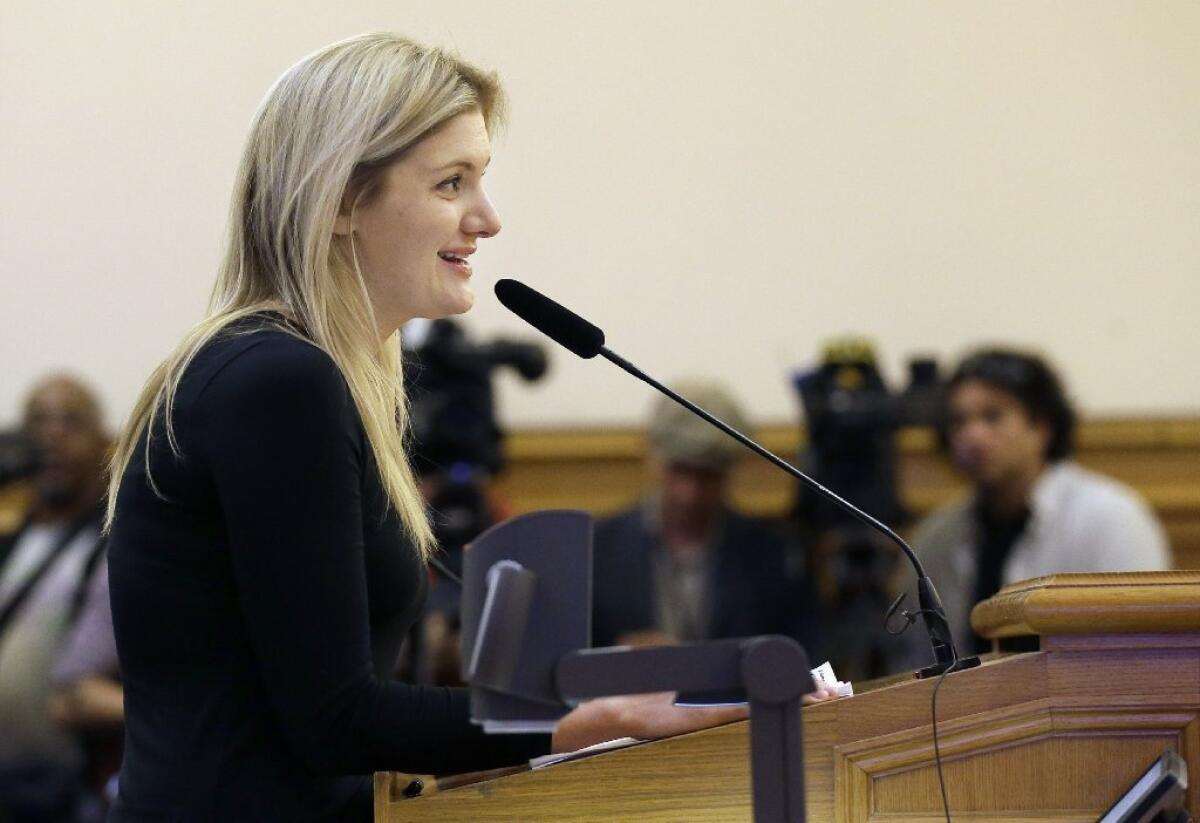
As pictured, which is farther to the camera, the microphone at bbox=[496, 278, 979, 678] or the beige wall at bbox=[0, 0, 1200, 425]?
the beige wall at bbox=[0, 0, 1200, 425]

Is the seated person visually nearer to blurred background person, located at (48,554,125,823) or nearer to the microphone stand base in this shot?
blurred background person, located at (48,554,125,823)

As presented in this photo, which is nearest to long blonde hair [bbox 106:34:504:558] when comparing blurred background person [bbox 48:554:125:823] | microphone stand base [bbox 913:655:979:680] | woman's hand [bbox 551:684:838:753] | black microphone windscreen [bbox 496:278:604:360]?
black microphone windscreen [bbox 496:278:604:360]

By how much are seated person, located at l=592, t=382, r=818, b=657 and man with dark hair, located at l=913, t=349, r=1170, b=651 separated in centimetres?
31

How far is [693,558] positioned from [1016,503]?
662 millimetres

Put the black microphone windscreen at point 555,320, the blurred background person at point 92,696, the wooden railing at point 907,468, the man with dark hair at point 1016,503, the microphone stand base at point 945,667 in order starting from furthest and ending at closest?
the wooden railing at point 907,468, the man with dark hair at point 1016,503, the blurred background person at point 92,696, the black microphone windscreen at point 555,320, the microphone stand base at point 945,667

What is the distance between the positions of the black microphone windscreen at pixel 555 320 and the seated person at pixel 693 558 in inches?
75.3

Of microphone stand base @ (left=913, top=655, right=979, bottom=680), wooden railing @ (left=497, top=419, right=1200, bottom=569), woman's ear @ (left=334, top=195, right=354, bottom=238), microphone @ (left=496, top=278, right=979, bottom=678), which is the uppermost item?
wooden railing @ (left=497, top=419, right=1200, bottom=569)

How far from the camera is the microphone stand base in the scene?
1386 millimetres

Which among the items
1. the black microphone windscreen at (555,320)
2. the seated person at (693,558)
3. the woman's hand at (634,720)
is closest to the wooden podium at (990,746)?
the woman's hand at (634,720)

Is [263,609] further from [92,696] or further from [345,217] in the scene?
[92,696]

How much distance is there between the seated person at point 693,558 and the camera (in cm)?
344

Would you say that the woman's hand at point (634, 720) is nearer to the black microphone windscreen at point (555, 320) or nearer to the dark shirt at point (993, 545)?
the black microphone windscreen at point (555, 320)

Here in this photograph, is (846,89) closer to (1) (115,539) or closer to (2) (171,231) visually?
(2) (171,231)

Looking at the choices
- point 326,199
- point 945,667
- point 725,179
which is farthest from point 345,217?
point 725,179
